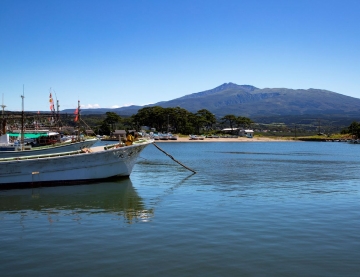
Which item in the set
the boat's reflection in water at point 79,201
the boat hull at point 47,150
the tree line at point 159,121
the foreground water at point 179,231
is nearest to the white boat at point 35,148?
the boat hull at point 47,150

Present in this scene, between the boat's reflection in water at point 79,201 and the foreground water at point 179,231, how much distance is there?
0.04 metres

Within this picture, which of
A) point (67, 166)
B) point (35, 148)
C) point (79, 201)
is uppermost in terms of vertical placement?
point (35, 148)

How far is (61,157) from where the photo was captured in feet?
71.4

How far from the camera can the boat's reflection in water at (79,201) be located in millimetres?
15859

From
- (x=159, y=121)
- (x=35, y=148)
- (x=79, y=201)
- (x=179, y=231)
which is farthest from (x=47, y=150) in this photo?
(x=159, y=121)

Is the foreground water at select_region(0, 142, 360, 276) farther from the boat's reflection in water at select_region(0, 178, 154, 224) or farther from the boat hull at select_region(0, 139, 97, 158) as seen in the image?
the boat hull at select_region(0, 139, 97, 158)

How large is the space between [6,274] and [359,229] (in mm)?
10999

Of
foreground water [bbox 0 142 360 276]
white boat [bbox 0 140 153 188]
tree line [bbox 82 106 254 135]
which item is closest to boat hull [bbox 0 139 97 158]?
white boat [bbox 0 140 153 188]

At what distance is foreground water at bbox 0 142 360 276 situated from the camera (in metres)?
9.70

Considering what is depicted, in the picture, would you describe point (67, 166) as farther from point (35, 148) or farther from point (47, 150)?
point (35, 148)

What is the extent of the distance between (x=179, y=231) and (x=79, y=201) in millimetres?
7167

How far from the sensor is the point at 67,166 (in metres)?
22.5

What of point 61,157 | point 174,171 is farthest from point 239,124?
point 61,157

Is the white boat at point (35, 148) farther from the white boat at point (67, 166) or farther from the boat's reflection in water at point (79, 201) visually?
the boat's reflection in water at point (79, 201)
